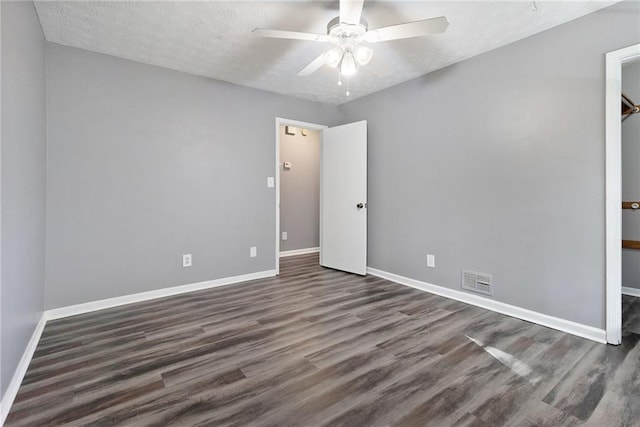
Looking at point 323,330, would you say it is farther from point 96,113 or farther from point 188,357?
point 96,113

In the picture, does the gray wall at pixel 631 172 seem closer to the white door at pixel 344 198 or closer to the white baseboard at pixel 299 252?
Answer: the white door at pixel 344 198

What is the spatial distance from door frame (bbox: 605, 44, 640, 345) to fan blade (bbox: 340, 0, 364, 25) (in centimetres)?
183

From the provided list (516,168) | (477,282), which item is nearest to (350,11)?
(516,168)

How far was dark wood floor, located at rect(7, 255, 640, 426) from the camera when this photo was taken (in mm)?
1391

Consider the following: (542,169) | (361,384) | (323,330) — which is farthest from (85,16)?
(542,169)

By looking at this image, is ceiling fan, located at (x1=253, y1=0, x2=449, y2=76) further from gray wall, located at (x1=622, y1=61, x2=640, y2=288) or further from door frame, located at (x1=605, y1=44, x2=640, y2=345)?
gray wall, located at (x1=622, y1=61, x2=640, y2=288)

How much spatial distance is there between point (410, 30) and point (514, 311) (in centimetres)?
242

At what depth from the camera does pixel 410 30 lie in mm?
1870

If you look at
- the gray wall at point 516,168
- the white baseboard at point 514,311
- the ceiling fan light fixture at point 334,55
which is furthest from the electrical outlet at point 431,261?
the ceiling fan light fixture at point 334,55

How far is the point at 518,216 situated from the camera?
252cm

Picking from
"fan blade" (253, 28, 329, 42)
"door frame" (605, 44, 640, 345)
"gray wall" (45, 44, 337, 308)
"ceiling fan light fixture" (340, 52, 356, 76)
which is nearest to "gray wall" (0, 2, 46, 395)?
"gray wall" (45, 44, 337, 308)

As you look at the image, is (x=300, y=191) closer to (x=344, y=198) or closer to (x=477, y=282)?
(x=344, y=198)

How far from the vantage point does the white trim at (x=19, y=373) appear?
1.37 m

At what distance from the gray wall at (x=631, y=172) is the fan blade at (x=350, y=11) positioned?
10.8 feet
